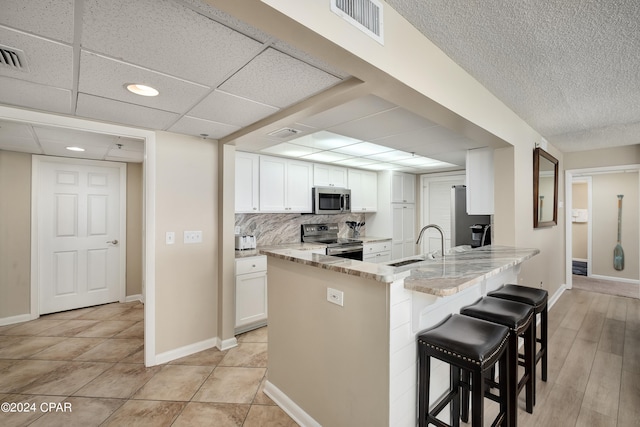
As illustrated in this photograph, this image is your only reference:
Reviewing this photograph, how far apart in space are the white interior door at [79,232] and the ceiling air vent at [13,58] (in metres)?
3.15

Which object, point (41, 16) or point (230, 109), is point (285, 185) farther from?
point (41, 16)

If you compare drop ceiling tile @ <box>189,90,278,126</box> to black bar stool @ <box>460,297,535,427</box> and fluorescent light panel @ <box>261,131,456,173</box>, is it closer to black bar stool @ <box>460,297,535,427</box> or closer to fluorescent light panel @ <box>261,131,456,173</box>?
fluorescent light panel @ <box>261,131,456,173</box>

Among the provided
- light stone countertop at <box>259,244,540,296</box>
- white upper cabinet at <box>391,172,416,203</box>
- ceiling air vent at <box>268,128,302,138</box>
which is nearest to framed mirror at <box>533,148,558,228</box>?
light stone countertop at <box>259,244,540,296</box>

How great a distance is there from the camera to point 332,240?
4902 mm

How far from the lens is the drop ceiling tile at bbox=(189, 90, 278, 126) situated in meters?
2.01

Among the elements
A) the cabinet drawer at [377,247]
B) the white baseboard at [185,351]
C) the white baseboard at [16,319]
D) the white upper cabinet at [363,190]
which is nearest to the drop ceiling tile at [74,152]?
the white baseboard at [16,319]

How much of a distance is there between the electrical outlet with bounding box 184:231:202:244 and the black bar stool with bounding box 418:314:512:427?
2307mm

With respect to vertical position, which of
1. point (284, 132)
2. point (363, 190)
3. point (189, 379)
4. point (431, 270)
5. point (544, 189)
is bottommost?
point (189, 379)

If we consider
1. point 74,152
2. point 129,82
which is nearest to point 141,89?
point 129,82

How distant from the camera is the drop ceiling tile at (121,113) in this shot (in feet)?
6.74

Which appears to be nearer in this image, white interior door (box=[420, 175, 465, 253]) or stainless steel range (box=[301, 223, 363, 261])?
stainless steel range (box=[301, 223, 363, 261])

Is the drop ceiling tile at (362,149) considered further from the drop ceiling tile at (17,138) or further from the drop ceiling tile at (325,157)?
the drop ceiling tile at (17,138)

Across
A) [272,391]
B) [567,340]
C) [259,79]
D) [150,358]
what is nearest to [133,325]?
[150,358]

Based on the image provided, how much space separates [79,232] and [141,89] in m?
3.49
